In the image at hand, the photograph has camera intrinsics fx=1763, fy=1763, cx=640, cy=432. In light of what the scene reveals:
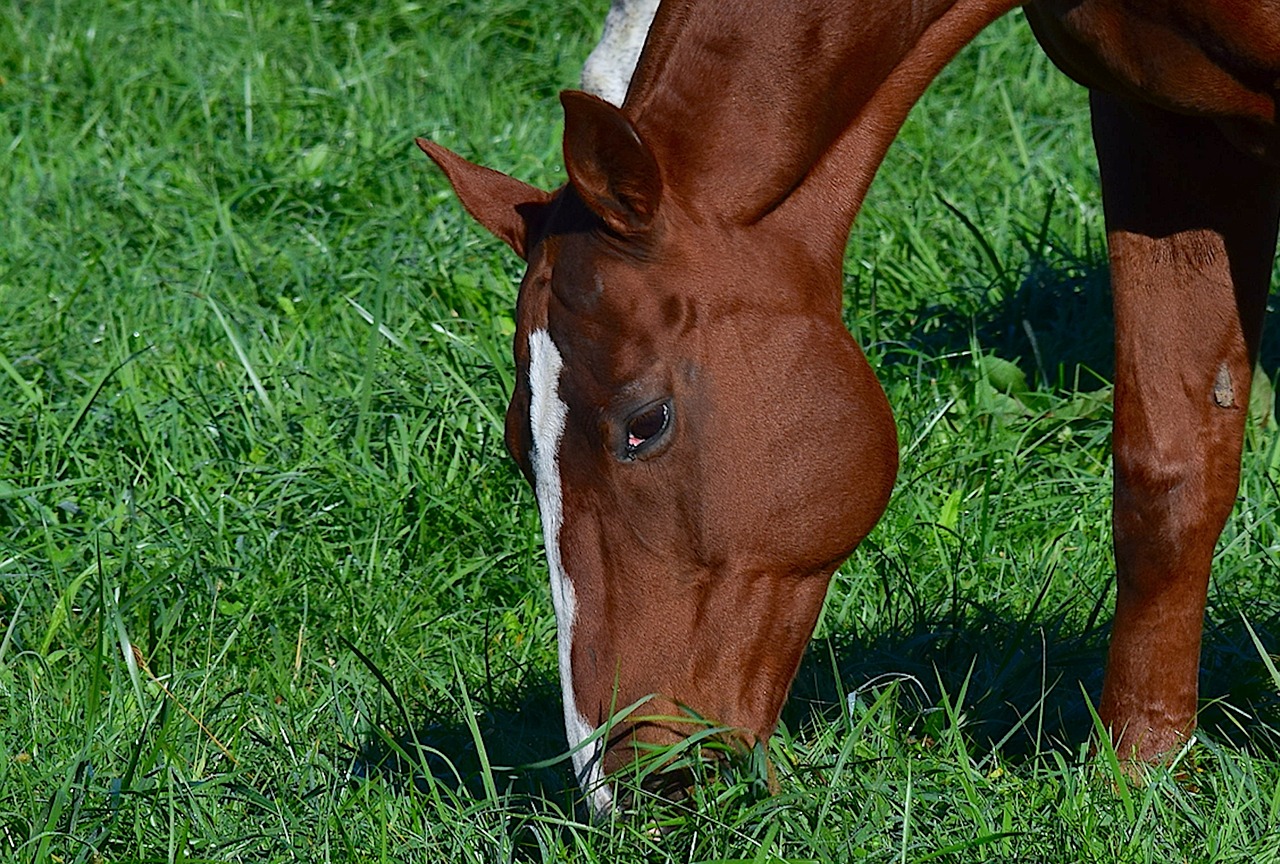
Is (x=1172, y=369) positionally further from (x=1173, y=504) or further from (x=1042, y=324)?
(x=1042, y=324)

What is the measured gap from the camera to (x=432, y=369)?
399 cm

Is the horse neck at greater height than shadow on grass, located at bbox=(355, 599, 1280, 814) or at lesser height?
greater

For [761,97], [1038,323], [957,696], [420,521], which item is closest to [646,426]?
[761,97]

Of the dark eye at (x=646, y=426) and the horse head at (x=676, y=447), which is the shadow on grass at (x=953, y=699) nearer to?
the horse head at (x=676, y=447)

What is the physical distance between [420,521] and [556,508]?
1.24 meters

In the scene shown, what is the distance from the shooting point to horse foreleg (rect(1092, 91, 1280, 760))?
280 cm

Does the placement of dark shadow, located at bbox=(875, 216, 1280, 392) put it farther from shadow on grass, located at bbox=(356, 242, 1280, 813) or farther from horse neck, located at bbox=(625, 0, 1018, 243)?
horse neck, located at bbox=(625, 0, 1018, 243)

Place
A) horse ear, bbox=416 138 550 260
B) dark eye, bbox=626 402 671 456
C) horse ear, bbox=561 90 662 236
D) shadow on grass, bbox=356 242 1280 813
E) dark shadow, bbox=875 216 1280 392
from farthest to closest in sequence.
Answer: dark shadow, bbox=875 216 1280 392, shadow on grass, bbox=356 242 1280 813, horse ear, bbox=416 138 550 260, dark eye, bbox=626 402 671 456, horse ear, bbox=561 90 662 236

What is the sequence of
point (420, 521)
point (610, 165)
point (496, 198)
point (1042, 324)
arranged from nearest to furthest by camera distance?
point (610, 165) → point (496, 198) → point (420, 521) → point (1042, 324)

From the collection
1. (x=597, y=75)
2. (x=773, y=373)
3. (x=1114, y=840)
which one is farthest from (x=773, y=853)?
(x=597, y=75)

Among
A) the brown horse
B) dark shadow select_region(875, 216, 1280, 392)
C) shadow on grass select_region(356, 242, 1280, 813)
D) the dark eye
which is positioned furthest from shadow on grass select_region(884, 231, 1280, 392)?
the dark eye

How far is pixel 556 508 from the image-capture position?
90.5 inches

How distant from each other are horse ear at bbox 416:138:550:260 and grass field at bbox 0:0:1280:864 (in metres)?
0.69

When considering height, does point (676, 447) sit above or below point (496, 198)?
below
